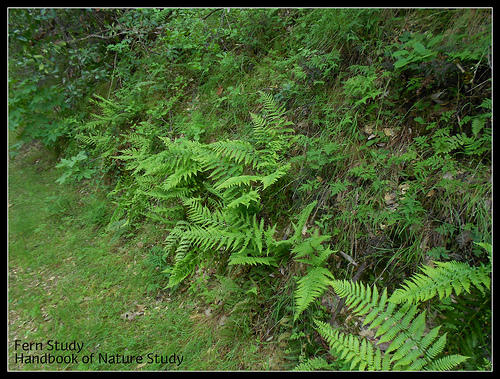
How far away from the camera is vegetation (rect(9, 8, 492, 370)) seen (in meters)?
2.26

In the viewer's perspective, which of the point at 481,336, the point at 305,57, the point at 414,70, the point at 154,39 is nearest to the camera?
the point at 481,336

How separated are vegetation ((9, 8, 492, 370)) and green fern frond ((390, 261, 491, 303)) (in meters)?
0.01

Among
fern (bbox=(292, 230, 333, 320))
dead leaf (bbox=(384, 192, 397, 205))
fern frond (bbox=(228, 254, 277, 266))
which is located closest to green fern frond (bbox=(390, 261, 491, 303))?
fern (bbox=(292, 230, 333, 320))

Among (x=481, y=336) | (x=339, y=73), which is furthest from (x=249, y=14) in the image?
(x=481, y=336)

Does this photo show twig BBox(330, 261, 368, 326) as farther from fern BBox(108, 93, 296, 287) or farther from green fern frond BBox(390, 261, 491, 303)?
fern BBox(108, 93, 296, 287)


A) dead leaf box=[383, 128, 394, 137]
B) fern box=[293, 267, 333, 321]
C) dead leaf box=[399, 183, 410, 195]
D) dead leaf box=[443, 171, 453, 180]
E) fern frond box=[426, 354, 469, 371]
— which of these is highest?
dead leaf box=[383, 128, 394, 137]

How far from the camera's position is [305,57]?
13.0ft

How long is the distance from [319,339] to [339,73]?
3001mm

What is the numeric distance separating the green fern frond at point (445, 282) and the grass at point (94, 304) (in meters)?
1.39

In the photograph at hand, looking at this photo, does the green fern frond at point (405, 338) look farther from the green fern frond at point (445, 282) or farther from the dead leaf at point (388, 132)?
the dead leaf at point (388, 132)

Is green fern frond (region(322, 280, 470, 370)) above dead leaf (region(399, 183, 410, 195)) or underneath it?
underneath

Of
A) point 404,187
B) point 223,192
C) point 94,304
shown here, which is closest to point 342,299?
point 404,187

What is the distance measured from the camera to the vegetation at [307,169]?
226 centimetres

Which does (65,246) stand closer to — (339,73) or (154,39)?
(154,39)
